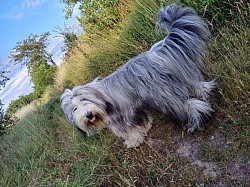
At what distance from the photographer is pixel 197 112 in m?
3.95

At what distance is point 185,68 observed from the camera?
3.74 metres

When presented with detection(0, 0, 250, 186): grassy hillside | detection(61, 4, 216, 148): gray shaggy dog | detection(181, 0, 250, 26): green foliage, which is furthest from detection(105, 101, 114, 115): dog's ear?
detection(181, 0, 250, 26): green foliage

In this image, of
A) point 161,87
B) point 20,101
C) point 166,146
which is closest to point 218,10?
point 161,87

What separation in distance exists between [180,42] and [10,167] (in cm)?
332

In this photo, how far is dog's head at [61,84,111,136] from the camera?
3.72 metres

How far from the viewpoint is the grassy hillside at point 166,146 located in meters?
3.63

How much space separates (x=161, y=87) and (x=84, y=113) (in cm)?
85

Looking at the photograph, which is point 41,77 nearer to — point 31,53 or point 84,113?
point 31,53

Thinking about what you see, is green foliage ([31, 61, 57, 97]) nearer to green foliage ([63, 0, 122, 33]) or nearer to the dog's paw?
green foliage ([63, 0, 122, 33])

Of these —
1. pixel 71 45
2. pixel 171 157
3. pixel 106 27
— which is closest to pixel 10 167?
pixel 171 157

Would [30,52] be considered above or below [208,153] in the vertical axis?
above

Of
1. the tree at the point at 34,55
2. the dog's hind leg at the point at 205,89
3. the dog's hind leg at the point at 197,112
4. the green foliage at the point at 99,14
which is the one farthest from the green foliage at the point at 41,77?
the dog's hind leg at the point at 197,112

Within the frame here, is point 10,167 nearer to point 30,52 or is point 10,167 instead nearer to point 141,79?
point 141,79

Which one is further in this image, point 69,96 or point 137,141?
point 137,141
